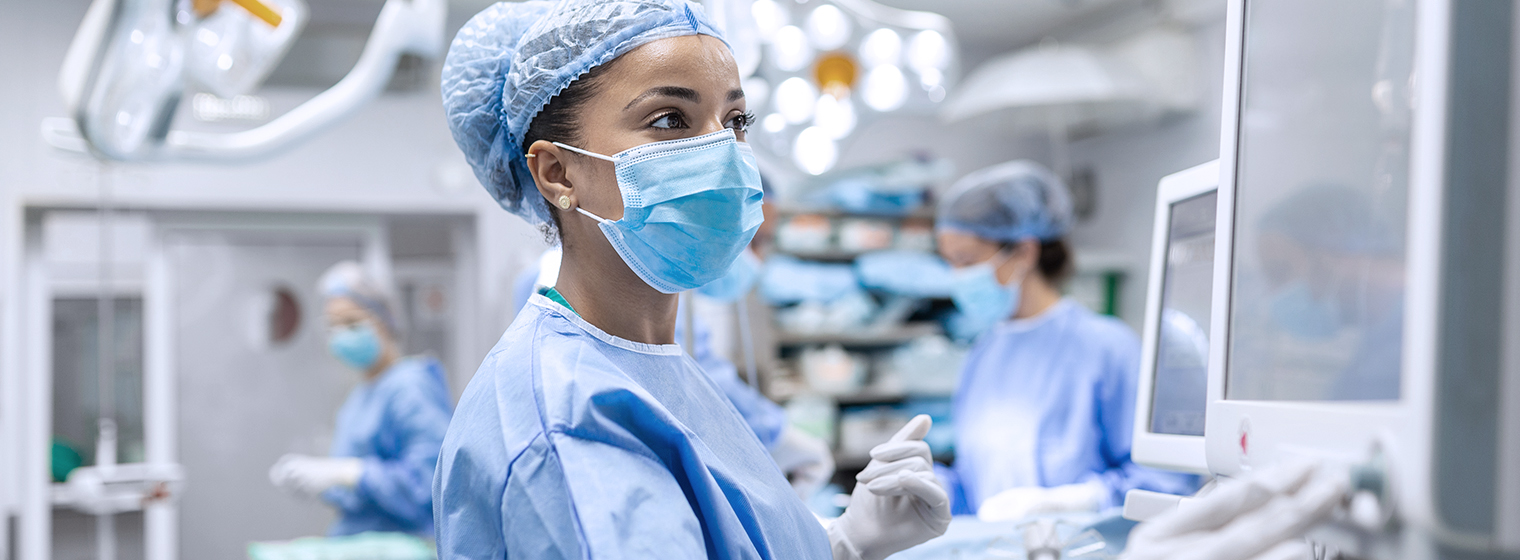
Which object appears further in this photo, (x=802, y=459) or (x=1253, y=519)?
(x=802, y=459)

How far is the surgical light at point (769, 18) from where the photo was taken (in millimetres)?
1957

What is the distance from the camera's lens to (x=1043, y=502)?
198 centimetres

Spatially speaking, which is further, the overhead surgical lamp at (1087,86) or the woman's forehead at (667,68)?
the overhead surgical lamp at (1087,86)

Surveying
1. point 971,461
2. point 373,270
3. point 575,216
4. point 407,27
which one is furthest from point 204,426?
point 575,216

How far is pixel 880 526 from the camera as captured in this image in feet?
3.70

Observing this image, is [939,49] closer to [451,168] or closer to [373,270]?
[451,168]

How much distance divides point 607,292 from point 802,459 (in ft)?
4.75

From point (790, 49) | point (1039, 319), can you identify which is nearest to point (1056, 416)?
point (1039, 319)

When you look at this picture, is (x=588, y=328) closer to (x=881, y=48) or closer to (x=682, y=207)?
(x=682, y=207)

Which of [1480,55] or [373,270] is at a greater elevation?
[1480,55]

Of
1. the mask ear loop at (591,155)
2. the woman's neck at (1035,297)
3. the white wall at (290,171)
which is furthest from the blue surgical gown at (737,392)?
the white wall at (290,171)

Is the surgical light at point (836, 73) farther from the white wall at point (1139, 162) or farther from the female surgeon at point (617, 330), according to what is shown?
the white wall at point (1139, 162)

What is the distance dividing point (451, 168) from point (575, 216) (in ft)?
12.3

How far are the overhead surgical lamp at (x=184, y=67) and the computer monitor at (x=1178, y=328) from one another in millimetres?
1642
